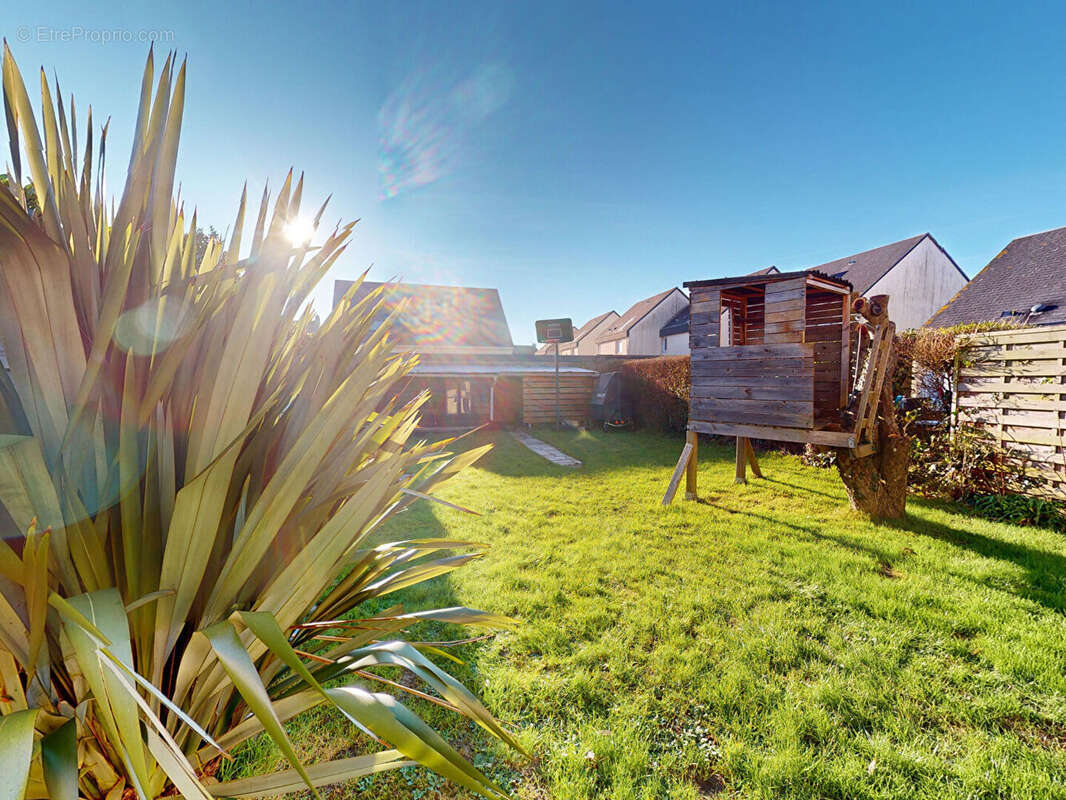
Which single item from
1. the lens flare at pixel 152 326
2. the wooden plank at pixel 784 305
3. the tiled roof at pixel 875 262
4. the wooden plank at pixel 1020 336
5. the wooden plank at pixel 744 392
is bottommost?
the wooden plank at pixel 744 392

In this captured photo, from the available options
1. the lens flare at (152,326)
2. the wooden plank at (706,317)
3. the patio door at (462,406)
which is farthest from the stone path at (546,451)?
the lens flare at (152,326)

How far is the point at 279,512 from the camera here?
30.6 inches

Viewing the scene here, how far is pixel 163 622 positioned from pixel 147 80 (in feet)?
3.58

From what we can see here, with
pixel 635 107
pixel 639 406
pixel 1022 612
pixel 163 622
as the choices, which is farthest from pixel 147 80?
pixel 639 406

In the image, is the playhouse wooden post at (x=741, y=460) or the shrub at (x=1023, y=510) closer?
the shrub at (x=1023, y=510)

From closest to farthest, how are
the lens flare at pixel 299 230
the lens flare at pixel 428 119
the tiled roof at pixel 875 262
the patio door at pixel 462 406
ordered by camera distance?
the lens flare at pixel 299 230 → the lens flare at pixel 428 119 → the patio door at pixel 462 406 → the tiled roof at pixel 875 262

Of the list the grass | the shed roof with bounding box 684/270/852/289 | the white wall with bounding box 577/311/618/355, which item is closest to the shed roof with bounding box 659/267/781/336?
the white wall with bounding box 577/311/618/355

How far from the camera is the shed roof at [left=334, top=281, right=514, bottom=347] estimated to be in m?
20.1

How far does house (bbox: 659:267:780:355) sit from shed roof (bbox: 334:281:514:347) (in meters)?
11.9

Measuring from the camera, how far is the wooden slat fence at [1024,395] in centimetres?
425

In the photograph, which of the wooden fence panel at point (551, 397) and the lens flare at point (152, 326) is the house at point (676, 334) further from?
the lens flare at point (152, 326)

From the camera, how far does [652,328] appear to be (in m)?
29.3

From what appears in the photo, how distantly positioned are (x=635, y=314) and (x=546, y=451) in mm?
24641

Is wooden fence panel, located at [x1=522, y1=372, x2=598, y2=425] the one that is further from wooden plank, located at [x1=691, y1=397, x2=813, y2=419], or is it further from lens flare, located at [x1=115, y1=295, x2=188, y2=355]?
lens flare, located at [x1=115, y1=295, x2=188, y2=355]
